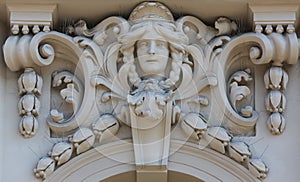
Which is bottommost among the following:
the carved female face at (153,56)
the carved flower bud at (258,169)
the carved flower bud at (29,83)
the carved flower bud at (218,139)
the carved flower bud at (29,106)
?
the carved flower bud at (258,169)

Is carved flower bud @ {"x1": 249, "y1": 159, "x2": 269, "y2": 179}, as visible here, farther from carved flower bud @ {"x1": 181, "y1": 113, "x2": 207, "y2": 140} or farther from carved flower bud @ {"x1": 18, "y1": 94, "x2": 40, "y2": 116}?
carved flower bud @ {"x1": 18, "y1": 94, "x2": 40, "y2": 116}

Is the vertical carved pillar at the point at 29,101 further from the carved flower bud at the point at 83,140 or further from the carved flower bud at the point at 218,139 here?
the carved flower bud at the point at 218,139

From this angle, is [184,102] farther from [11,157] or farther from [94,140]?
[11,157]

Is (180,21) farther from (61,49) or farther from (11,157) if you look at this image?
(11,157)

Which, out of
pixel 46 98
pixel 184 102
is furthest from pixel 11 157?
pixel 184 102

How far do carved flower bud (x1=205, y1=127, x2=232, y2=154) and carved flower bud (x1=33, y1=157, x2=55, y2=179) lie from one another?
37.4 inches

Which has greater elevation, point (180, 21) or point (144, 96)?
point (180, 21)

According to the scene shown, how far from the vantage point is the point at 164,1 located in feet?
26.3

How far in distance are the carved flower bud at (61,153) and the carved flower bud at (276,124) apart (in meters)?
1.22

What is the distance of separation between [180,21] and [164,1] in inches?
6.3

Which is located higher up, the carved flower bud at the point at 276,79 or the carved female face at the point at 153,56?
the carved female face at the point at 153,56

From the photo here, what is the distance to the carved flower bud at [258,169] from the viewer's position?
770cm

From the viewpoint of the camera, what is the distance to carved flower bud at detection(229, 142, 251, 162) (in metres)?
7.74

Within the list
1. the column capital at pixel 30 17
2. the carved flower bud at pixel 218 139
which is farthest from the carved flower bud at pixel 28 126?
the carved flower bud at pixel 218 139
